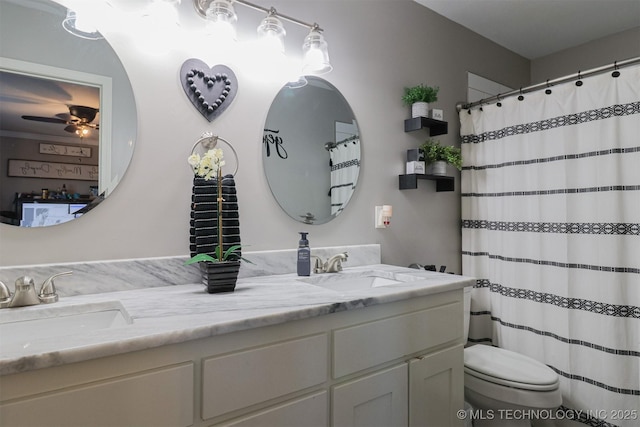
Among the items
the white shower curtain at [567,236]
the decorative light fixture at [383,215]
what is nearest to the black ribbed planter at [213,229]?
the decorative light fixture at [383,215]

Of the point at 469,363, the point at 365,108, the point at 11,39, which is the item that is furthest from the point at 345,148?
the point at 11,39

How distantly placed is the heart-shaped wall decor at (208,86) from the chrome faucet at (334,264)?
2.71 feet

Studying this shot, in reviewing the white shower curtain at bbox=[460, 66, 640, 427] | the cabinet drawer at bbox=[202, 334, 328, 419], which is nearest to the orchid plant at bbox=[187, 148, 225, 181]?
the cabinet drawer at bbox=[202, 334, 328, 419]

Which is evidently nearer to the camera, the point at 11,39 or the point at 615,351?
the point at 11,39

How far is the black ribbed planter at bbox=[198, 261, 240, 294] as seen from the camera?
120 cm

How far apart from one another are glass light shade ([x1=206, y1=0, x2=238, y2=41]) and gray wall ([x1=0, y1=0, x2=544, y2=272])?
84 millimetres

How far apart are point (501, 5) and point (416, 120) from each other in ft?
3.16

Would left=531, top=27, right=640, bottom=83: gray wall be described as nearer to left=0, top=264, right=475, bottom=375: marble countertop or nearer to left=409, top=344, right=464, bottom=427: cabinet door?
left=0, top=264, right=475, bottom=375: marble countertop

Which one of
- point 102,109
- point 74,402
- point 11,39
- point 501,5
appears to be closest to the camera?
point 74,402

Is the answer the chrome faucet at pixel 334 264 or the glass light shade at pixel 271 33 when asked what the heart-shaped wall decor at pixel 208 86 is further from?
the chrome faucet at pixel 334 264

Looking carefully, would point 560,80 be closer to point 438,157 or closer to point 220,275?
point 438,157

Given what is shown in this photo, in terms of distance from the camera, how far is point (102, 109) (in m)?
1.23

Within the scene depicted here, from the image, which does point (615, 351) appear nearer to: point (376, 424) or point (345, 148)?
point (376, 424)

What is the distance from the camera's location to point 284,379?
3.23 feet
